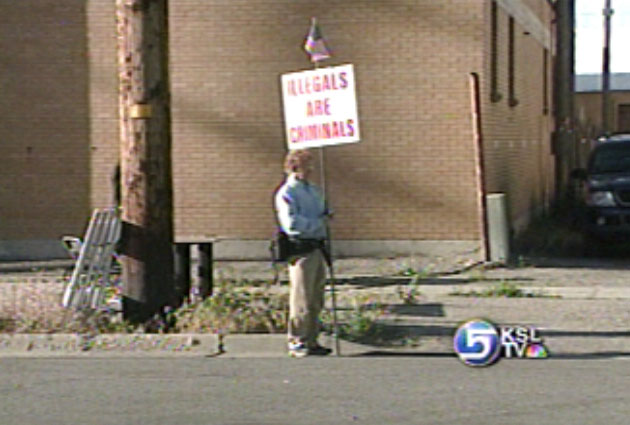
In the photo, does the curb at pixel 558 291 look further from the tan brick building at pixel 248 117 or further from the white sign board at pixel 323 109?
the white sign board at pixel 323 109

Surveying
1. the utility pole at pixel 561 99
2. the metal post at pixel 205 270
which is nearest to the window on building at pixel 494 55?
the utility pole at pixel 561 99

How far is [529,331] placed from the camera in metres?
9.77

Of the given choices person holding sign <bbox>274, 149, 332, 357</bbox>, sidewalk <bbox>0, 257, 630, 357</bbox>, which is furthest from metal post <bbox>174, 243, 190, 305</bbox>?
person holding sign <bbox>274, 149, 332, 357</bbox>

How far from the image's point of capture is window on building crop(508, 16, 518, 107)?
60.9 ft

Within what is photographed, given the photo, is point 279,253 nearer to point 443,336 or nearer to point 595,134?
point 443,336

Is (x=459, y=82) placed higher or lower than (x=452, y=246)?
higher

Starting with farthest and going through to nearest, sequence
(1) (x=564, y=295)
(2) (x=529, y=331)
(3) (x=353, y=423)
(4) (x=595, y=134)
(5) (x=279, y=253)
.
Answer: (4) (x=595, y=134), (1) (x=564, y=295), (2) (x=529, y=331), (5) (x=279, y=253), (3) (x=353, y=423)

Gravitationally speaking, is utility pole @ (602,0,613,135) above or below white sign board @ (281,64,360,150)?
above

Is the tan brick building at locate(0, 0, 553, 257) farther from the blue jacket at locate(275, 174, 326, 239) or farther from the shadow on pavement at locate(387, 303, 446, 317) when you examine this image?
the blue jacket at locate(275, 174, 326, 239)

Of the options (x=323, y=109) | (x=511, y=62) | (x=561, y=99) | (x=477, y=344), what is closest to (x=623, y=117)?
(x=561, y=99)

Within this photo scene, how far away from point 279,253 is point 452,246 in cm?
632

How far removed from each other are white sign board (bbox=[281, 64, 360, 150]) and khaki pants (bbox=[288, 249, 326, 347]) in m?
1.18

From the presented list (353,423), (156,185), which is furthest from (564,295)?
(353,423)

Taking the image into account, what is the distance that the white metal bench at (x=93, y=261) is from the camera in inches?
386
